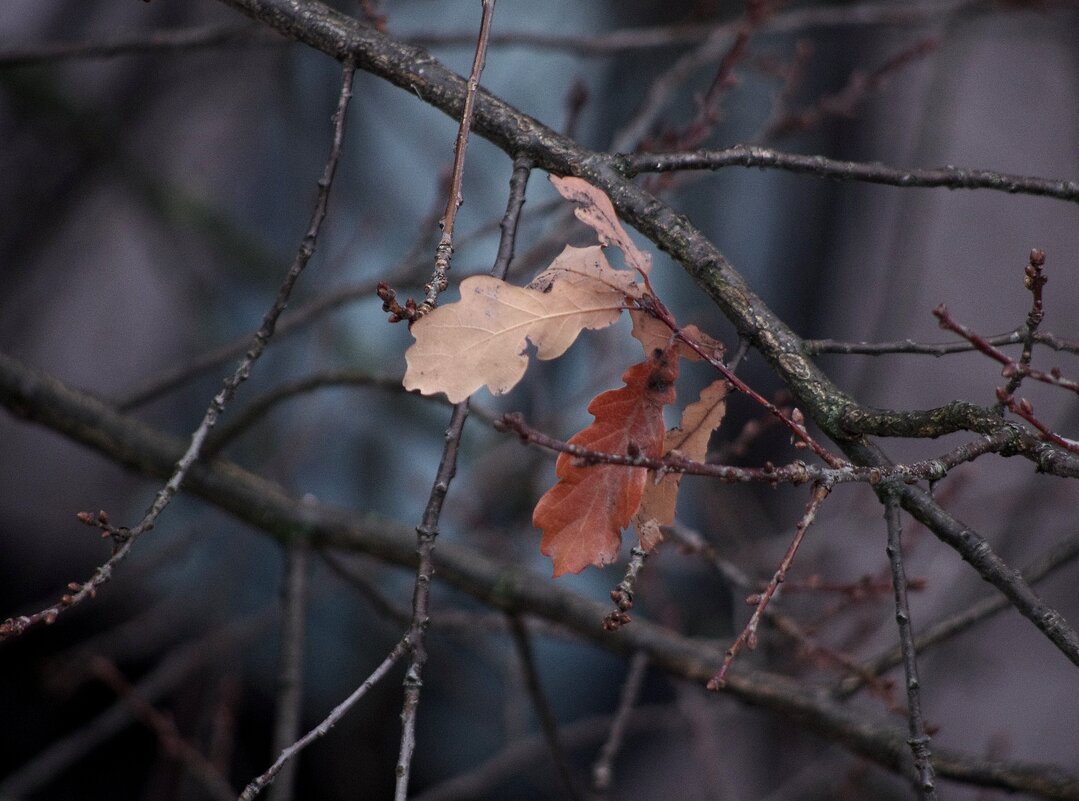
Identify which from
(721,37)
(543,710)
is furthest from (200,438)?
(721,37)

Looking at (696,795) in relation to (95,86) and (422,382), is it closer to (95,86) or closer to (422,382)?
(422,382)

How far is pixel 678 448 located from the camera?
1081 mm

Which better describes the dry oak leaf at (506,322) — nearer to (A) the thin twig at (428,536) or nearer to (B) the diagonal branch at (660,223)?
(A) the thin twig at (428,536)

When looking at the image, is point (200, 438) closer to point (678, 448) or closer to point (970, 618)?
point (678, 448)

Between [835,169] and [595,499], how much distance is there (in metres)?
0.53

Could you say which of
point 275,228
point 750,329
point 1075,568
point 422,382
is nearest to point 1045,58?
point 1075,568

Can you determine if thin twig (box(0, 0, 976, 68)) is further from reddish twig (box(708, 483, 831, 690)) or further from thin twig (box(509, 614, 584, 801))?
reddish twig (box(708, 483, 831, 690))

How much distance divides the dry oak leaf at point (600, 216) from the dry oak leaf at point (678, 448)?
6.2 inches

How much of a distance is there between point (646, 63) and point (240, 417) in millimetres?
2604

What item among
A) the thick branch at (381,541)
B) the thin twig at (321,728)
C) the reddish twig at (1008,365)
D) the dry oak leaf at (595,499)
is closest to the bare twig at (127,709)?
the thick branch at (381,541)

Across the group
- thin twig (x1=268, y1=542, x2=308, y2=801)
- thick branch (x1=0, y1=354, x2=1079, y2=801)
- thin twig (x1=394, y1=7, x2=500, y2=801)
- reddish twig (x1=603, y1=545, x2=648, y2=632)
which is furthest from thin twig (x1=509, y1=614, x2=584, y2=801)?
reddish twig (x1=603, y1=545, x2=648, y2=632)

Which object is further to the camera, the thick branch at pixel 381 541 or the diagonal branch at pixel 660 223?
the thick branch at pixel 381 541

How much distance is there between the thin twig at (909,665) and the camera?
91cm

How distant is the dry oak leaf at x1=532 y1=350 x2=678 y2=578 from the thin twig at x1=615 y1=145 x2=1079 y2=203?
31 cm
